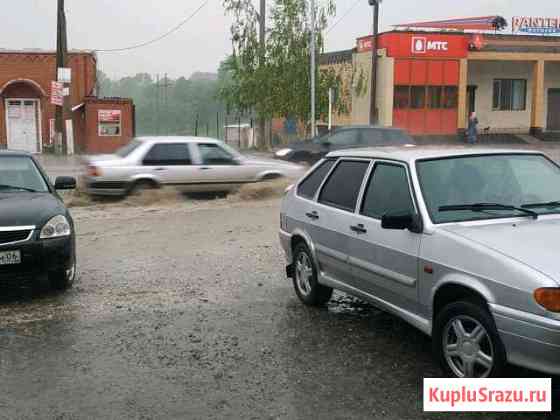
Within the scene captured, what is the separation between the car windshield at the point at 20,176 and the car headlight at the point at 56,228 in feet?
3.33

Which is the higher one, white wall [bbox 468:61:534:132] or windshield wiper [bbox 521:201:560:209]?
white wall [bbox 468:61:534:132]

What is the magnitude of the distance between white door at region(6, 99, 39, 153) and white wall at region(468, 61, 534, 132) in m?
22.6

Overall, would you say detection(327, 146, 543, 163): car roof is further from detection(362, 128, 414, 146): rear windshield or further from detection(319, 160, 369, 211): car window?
detection(362, 128, 414, 146): rear windshield

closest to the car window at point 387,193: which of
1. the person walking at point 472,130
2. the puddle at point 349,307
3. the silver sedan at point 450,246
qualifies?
the silver sedan at point 450,246

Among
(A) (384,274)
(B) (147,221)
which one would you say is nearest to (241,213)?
(B) (147,221)

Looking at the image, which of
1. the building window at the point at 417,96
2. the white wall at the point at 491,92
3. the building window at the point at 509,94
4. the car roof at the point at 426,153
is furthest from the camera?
the building window at the point at 509,94

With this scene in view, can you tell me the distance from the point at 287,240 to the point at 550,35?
37.5 m

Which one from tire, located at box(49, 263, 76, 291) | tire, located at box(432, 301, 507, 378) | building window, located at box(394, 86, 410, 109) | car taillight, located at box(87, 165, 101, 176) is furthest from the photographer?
building window, located at box(394, 86, 410, 109)

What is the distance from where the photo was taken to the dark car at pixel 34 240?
22.7 ft

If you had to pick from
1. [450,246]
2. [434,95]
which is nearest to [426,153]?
[450,246]

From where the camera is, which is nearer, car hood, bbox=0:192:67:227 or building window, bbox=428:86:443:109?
car hood, bbox=0:192:67:227

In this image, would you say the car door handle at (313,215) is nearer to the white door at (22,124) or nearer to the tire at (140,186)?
the tire at (140,186)

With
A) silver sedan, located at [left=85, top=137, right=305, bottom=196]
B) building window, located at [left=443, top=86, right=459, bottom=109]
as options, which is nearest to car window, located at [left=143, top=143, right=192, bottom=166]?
silver sedan, located at [left=85, top=137, right=305, bottom=196]

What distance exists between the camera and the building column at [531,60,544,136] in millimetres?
39438
